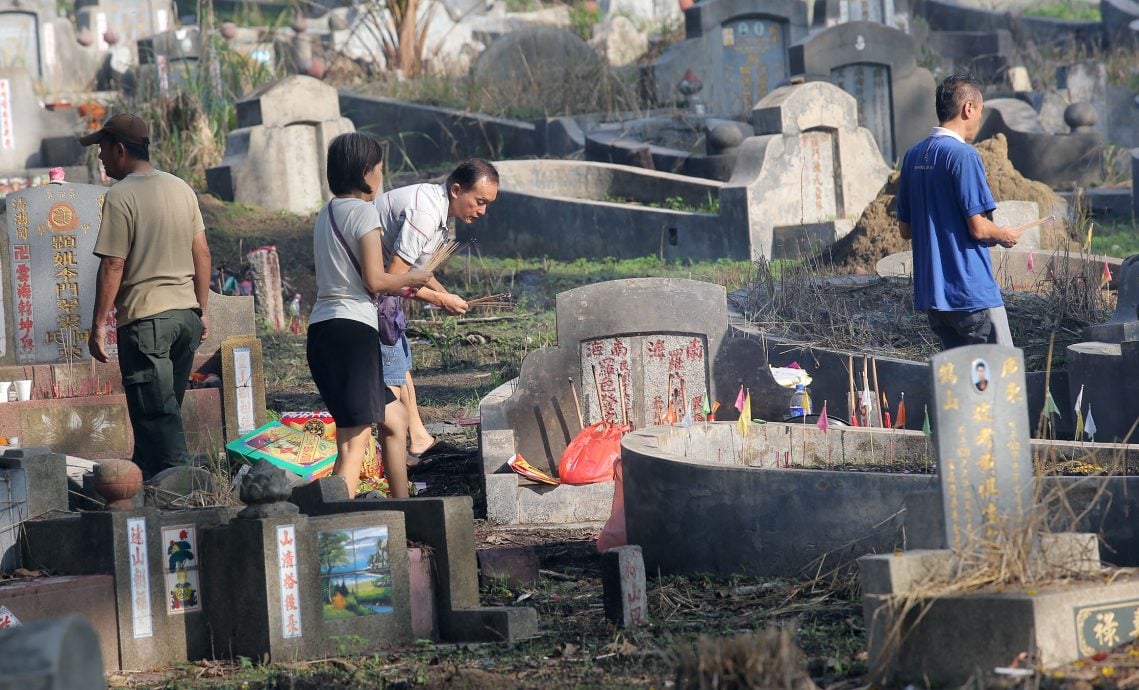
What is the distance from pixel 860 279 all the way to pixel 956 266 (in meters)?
4.34

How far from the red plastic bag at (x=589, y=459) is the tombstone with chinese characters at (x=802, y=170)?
25.4ft

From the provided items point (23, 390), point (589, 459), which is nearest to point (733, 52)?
point (589, 459)

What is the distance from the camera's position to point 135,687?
5.31 meters

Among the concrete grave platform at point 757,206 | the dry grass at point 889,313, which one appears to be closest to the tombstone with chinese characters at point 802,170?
the concrete grave platform at point 757,206

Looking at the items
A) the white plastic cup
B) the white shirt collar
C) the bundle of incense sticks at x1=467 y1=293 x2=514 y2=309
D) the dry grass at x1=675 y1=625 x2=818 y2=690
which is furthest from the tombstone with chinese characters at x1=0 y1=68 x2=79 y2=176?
the dry grass at x1=675 y1=625 x2=818 y2=690

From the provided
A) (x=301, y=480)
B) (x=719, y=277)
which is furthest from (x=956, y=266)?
(x=719, y=277)

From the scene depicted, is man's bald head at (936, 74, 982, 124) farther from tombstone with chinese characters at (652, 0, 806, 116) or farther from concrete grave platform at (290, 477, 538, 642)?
tombstone with chinese characters at (652, 0, 806, 116)

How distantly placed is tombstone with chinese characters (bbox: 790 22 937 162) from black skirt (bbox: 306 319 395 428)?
14209mm

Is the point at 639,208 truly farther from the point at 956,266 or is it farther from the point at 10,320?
the point at 956,266

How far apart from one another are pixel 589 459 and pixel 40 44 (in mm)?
20614

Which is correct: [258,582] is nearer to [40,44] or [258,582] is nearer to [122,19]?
[40,44]

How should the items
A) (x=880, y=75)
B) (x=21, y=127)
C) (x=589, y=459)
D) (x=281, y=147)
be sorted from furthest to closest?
(x=880, y=75)
(x=21, y=127)
(x=281, y=147)
(x=589, y=459)

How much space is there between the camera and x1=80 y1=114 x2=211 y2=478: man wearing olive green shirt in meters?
7.22

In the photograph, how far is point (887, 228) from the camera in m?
12.9
